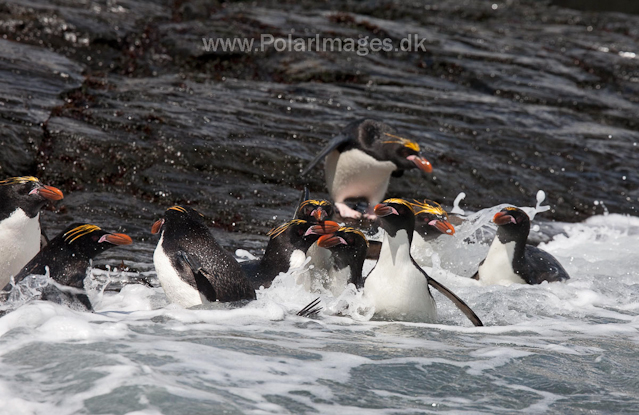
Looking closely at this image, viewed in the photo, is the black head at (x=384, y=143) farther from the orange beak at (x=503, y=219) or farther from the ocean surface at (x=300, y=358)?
the ocean surface at (x=300, y=358)

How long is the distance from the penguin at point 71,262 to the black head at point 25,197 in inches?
32.8

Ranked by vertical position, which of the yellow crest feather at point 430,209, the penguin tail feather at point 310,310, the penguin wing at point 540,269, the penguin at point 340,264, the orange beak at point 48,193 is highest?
the orange beak at point 48,193

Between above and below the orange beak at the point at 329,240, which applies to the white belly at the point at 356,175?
below

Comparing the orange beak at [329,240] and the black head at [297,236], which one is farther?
the black head at [297,236]

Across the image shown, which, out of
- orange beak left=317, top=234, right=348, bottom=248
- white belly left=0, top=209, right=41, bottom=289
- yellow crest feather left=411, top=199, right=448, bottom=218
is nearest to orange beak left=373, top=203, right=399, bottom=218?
orange beak left=317, top=234, right=348, bottom=248

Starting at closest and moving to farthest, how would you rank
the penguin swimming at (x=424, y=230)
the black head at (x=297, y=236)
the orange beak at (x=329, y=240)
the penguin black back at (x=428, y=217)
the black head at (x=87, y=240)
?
the black head at (x=87, y=240), the orange beak at (x=329, y=240), the black head at (x=297, y=236), the penguin black back at (x=428, y=217), the penguin swimming at (x=424, y=230)

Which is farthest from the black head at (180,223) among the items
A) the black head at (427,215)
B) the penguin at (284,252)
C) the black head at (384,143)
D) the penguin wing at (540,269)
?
the black head at (384,143)

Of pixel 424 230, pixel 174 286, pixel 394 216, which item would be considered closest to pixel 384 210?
pixel 394 216

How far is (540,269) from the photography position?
23.6 feet

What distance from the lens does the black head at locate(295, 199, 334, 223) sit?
20.2 ft

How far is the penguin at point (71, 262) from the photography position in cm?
476

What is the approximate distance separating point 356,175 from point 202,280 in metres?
4.80

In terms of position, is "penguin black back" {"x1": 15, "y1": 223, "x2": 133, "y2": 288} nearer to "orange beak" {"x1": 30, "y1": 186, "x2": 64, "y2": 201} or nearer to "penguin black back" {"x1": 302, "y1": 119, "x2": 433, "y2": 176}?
"orange beak" {"x1": 30, "y1": 186, "x2": 64, "y2": 201}

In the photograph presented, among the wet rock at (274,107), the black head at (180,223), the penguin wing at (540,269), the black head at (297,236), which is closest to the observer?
the black head at (180,223)
